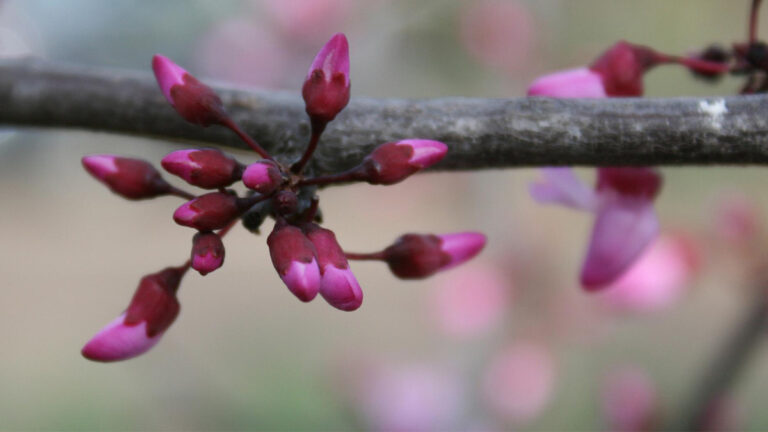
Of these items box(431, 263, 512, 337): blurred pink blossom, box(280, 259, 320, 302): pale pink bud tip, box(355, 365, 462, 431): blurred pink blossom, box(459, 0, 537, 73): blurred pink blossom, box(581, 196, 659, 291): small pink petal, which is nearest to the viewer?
box(280, 259, 320, 302): pale pink bud tip

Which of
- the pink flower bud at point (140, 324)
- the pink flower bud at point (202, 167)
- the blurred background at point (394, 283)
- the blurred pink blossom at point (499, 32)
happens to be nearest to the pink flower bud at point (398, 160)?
the pink flower bud at point (202, 167)

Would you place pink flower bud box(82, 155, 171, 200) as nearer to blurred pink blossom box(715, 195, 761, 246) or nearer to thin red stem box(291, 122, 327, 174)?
thin red stem box(291, 122, 327, 174)

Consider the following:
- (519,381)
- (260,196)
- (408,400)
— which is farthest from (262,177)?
(519,381)

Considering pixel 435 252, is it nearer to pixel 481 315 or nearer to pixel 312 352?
pixel 481 315

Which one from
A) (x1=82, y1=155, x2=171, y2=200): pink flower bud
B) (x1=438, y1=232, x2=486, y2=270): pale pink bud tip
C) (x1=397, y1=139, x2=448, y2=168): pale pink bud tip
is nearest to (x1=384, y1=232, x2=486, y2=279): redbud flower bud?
(x1=438, y1=232, x2=486, y2=270): pale pink bud tip

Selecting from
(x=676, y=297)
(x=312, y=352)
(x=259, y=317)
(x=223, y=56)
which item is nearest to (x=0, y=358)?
(x=259, y=317)

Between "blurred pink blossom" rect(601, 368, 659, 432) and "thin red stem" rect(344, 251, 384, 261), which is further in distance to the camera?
"blurred pink blossom" rect(601, 368, 659, 432)
